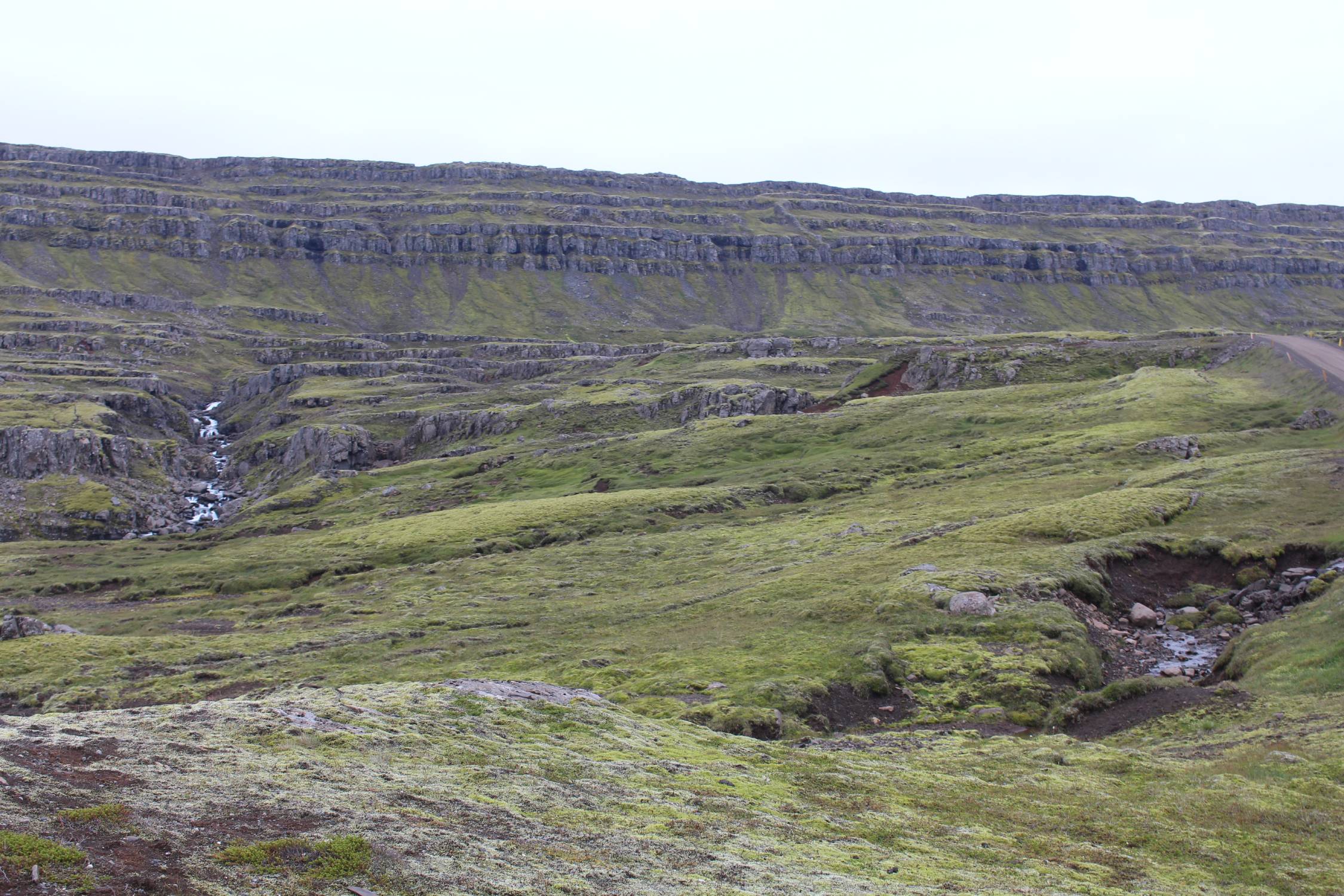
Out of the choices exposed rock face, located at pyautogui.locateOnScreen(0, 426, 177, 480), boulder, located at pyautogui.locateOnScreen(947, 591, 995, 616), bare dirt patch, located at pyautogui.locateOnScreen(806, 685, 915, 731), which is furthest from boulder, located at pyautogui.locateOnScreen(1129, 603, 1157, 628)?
exposed rock face, located at pyautogui.locateOnScreen(0, 426, 177, 480)

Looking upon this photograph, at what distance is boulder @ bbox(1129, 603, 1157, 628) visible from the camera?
168ft

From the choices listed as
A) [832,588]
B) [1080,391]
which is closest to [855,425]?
[1080,391]

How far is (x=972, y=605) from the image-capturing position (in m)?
52.2

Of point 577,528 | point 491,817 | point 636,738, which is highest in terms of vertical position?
point 491,817

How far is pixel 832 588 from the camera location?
61250 mm

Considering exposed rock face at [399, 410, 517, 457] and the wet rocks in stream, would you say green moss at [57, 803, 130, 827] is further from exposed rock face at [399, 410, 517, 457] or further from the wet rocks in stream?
exposed rock face at [399, 410, 517, 457]

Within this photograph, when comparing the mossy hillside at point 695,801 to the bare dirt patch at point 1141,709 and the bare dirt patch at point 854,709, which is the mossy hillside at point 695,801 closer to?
the bare dirt patch at point 1141,709

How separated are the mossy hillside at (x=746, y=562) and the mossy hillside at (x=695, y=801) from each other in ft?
27.8

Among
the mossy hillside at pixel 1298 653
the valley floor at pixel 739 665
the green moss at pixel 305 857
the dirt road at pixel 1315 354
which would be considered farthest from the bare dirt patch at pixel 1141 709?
the dirt road at pixel 1315 354

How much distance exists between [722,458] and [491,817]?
111485 millimetres

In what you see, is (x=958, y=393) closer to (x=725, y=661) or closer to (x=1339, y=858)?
(x=725, y=661)

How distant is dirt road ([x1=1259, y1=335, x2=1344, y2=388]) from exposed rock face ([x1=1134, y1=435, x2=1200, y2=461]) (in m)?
23.5

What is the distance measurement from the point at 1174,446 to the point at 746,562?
49.1 meters

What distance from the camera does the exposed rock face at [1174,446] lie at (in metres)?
90.3
